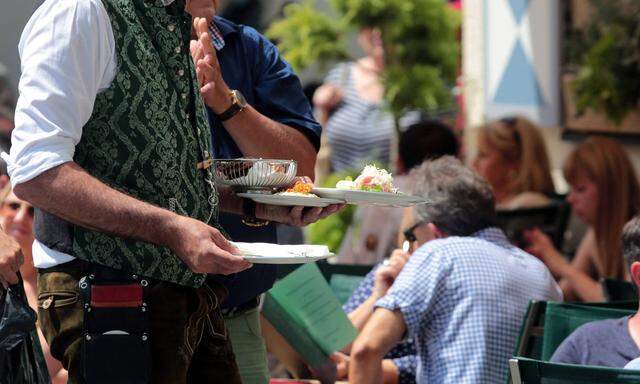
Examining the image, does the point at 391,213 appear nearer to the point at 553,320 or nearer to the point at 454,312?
the point at 454,312

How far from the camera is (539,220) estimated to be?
6.20 meters

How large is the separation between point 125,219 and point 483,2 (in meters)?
6.30

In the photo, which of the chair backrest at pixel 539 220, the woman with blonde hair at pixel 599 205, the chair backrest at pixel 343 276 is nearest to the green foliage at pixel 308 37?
the chair backrest at pixel 539 220

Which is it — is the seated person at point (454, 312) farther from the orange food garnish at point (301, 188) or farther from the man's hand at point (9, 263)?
the man's hand at point (9, 263)

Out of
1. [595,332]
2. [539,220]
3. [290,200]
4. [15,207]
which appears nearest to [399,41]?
[539,220]

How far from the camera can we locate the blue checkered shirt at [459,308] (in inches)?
158

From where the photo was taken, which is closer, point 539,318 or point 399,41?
point 539,318

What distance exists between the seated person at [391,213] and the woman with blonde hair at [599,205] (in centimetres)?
61

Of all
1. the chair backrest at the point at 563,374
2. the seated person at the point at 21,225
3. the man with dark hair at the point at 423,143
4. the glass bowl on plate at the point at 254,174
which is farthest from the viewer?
the man with dark hair at the point at 423,143

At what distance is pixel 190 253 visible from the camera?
7.97ft

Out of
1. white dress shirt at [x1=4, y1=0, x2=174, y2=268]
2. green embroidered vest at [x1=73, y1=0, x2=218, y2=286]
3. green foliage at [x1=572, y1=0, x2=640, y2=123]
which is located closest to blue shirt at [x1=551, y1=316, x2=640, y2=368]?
green embroidered vest at [x1=73, y1=0, x2=218, y2=286]

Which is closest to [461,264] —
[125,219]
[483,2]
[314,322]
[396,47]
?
[314,322]

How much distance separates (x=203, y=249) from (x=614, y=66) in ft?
15.1

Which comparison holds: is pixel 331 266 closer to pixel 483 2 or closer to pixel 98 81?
pixel 98 81
